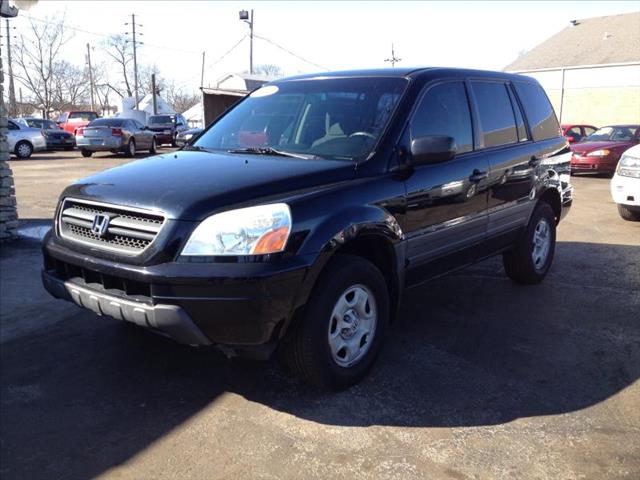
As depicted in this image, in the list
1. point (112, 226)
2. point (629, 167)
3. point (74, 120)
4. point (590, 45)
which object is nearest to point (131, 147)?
point (74, 120)

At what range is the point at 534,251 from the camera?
18.9 ft

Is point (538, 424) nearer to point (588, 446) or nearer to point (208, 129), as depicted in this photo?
point (588, 446)

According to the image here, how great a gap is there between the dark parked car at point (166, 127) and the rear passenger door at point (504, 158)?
22.8 meters

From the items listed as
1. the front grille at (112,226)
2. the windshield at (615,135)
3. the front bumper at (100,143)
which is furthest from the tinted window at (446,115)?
the front bumper at (100,143)

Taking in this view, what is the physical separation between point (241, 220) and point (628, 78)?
112ft

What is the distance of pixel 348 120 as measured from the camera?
13.1 feet

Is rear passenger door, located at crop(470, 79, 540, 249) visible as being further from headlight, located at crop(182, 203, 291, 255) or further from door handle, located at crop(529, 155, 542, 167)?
headlight, located at crop(182, 203, 291, 255)

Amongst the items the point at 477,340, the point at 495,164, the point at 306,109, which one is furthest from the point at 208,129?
the point at 477,340

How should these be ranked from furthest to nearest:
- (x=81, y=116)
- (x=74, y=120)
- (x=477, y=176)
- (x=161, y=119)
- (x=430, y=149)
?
(x=81, y=116) < (x=74, y=120) < (x=161, y=119) < (x=477, y=176) < (x=430, y=149)

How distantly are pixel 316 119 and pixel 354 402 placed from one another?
6.31 ft

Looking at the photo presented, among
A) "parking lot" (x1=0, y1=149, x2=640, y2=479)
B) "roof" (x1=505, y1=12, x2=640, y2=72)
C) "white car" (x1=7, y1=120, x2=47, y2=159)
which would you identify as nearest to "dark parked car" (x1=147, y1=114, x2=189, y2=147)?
"white car" (x1=7, y1=120, x2=47, y2=159)

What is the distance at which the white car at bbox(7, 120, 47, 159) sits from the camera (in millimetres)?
21422

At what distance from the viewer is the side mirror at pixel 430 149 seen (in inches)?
145

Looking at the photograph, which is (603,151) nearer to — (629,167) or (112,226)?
(629,167)
